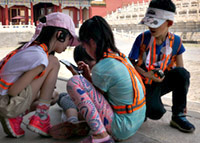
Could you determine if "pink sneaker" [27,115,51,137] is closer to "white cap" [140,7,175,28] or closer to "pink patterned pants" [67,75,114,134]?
"pink patterned pants" [67,75,114,134]

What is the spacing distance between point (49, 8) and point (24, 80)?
25.4 m

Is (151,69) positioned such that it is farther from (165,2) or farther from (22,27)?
(22,27)

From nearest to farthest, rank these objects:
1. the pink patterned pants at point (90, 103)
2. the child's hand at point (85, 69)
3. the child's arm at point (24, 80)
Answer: the pink patterned pants at point (90, 103) < the child's arm at point (24, 80) < the child's hand at point (85, 69)

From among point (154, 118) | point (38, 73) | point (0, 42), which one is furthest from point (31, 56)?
point (0, 42)

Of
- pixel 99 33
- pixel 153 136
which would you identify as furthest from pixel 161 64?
pixel 99 33

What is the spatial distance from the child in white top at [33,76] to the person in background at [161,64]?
63 cm

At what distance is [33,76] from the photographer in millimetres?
1920

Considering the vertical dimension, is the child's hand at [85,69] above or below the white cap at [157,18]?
below

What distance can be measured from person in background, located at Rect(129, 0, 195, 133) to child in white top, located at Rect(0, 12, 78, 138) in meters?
0.63

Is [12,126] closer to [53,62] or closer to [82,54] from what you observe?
[53,62]

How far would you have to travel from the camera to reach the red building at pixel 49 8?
23.4 metres

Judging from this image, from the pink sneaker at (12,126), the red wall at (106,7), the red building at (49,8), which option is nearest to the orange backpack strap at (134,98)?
the pink sneaker at (12,126)

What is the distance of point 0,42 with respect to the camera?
17844 millimetres

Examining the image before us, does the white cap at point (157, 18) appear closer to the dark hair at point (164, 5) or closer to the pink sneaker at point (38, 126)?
the dark hair at point (164, 5)
